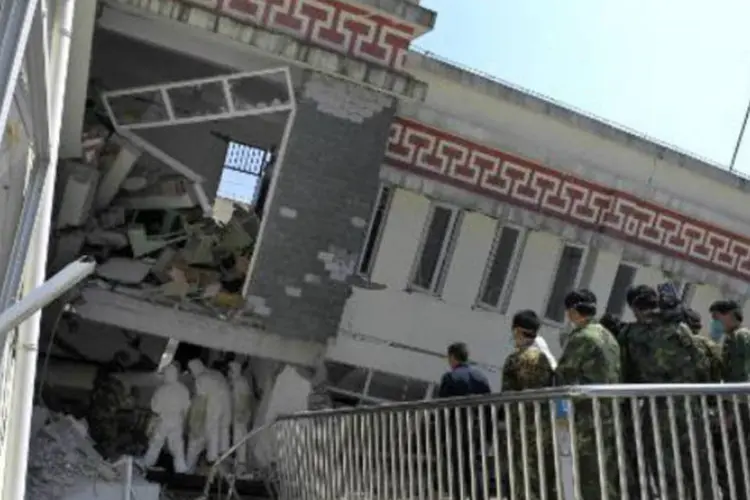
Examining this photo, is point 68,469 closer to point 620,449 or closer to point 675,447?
point 620,449

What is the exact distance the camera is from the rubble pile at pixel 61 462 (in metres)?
7.48

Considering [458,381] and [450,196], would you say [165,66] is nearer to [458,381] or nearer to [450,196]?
[450,196]

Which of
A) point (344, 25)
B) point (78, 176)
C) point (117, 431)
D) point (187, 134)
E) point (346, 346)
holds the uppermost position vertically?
point (344, 25)

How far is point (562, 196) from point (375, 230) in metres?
2.29

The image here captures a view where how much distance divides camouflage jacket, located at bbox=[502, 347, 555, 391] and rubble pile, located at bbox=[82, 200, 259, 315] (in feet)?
13.5

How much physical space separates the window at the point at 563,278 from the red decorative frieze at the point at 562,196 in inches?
15.9

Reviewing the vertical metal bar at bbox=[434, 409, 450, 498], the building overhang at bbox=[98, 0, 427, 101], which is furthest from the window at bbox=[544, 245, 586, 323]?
the vertical metal bar at bbox=[434, 409, 450, 498]

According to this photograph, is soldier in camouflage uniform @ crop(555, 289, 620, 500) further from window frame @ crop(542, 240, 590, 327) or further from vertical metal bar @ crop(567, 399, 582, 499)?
window frame @ crop(542, 240, 590, 327)

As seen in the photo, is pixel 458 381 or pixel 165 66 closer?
pixel 458 381

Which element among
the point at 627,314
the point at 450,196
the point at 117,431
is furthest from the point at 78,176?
the point at 627,314

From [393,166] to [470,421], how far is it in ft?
17.7

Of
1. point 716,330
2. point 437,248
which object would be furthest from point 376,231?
point 716,330

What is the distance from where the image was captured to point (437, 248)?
10.9 m

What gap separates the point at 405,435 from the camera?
598 cm
